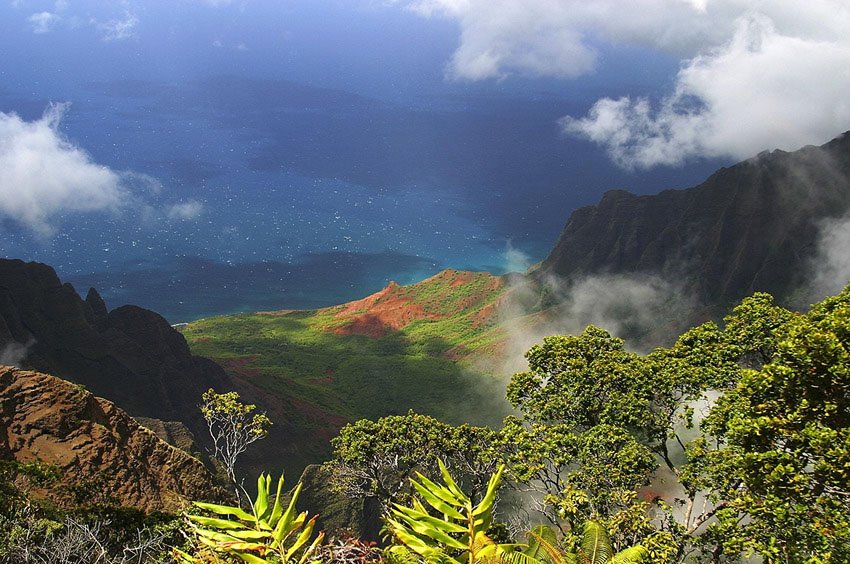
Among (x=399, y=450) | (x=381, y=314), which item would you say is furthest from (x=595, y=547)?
(x=381, y=314)

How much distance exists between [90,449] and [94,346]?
44.9 meters

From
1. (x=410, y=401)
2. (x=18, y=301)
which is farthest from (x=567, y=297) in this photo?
(x=18, y=301)

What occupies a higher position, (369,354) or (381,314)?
(381,314)

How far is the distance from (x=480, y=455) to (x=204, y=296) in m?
180

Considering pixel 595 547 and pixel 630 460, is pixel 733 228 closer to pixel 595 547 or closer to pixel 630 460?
pixel 630 460

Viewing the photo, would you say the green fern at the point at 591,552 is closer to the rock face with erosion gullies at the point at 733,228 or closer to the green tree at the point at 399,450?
the green tree at the point at 399,450

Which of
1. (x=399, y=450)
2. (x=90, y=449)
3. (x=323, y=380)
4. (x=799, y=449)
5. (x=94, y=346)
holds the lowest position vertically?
(x=90, y=449)

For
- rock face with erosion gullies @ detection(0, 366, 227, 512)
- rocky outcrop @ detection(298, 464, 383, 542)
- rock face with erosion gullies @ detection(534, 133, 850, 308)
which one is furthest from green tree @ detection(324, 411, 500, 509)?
rock face with erosion gullies @ detection(534, 133, 850, 308)

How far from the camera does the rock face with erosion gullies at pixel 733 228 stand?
93688 mm

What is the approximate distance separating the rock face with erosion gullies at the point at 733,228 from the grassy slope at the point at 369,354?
87.9 feet

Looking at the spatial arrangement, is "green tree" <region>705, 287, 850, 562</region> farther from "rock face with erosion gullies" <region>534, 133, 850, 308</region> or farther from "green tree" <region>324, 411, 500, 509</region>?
"rock face with erosion gullies" <region>534, 133, 850, 308</region>

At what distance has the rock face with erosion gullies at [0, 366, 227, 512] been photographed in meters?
26.8

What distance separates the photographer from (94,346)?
67875 millimetres

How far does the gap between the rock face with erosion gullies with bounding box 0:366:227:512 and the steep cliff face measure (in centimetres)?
3428
